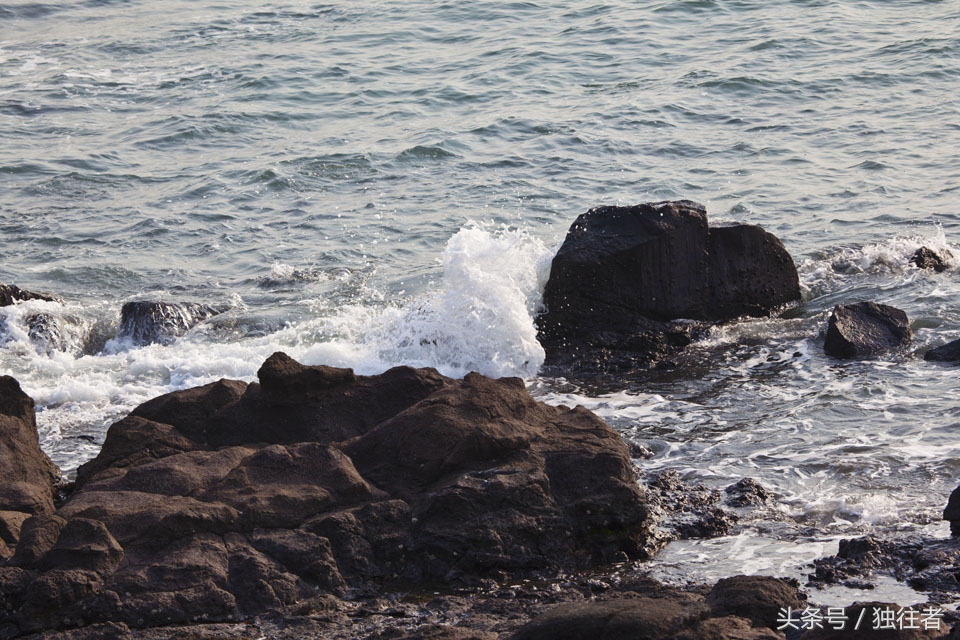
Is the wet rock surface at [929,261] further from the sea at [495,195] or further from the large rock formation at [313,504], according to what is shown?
the large rock formation at [313,504]

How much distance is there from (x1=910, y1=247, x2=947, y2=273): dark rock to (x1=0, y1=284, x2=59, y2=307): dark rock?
8471 millimetres

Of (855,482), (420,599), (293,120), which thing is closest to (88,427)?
(420,599)

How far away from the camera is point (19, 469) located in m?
6.44

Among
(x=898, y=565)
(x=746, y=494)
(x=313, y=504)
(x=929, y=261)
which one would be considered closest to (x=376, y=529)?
(x=313, y=504)

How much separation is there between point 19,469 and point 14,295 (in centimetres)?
532

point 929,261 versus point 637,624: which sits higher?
point 637,624

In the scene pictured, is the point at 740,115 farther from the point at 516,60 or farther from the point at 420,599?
the point at 420,599

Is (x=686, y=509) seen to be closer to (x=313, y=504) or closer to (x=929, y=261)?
(x=313, y=504)

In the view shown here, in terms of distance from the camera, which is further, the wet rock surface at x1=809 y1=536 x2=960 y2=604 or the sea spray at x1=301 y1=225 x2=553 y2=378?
the sea spray at x1=301 y1=225 x2=553 y2=378

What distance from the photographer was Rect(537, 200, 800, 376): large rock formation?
31.7 feet

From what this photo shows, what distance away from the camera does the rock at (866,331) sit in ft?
30.4

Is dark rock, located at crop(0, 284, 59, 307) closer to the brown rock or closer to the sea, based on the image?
the sea

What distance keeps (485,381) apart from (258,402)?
4.65 ft

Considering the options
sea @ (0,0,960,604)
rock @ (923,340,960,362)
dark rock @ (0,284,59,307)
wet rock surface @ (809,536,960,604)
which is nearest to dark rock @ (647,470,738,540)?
sea @ (0,0,960,604)
